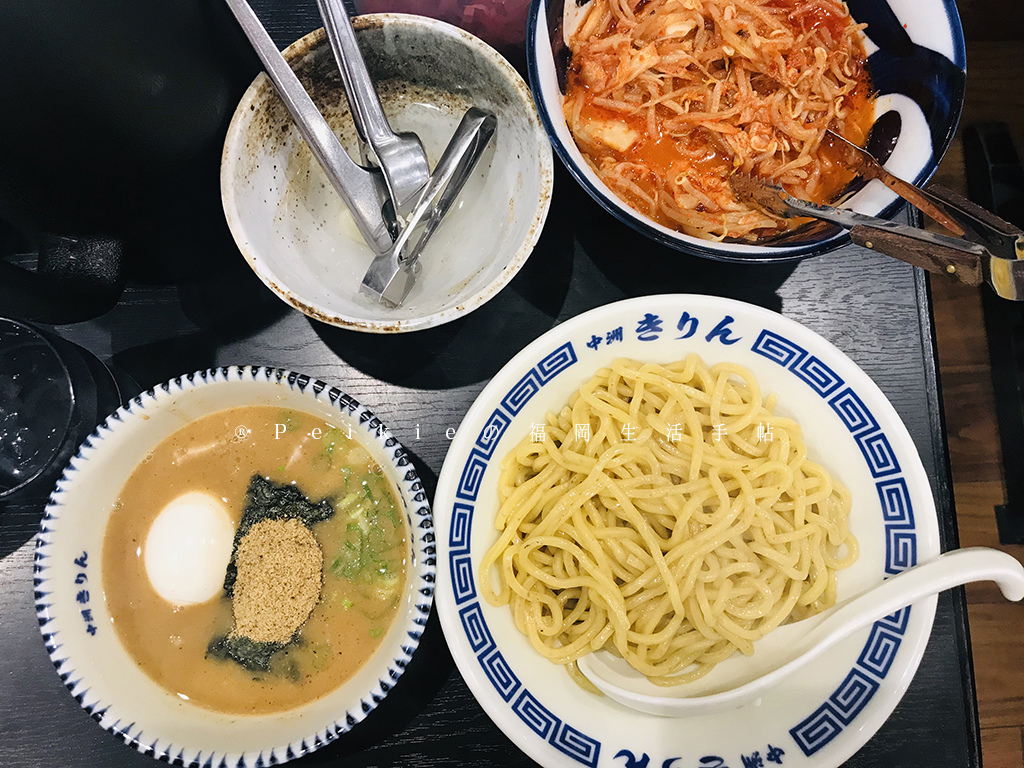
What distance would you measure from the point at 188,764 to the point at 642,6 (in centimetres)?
154

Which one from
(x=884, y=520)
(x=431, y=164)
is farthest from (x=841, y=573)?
(x=431, y=164)

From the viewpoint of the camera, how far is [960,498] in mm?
2129

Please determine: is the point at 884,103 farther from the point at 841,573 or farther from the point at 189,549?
the point at 189,549

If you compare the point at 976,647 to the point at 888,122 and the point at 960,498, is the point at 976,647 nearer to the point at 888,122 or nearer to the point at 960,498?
the point at 960,498

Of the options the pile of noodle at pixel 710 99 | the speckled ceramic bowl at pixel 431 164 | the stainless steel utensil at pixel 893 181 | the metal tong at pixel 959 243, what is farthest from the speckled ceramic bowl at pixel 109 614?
the stainless steel utensil at pixel 893 181

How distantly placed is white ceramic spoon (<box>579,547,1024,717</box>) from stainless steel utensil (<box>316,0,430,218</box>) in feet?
3.10

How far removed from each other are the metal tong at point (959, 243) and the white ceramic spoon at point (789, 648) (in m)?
0.47

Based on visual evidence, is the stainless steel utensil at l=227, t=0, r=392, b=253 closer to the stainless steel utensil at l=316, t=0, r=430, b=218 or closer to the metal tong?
the stainless steel utensil at l=316, t=0, r=430, b=218

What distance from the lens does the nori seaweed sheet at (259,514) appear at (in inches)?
45.4

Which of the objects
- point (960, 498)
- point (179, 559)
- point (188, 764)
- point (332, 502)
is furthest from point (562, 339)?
point (960, 498)

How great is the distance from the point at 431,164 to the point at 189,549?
2.88 feet

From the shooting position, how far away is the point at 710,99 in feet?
4.02

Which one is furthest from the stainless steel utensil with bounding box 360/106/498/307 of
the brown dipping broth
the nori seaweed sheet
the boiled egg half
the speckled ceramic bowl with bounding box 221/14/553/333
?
the boiled egg half

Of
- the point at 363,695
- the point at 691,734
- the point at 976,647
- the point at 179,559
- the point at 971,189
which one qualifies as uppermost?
the point at 971,189
